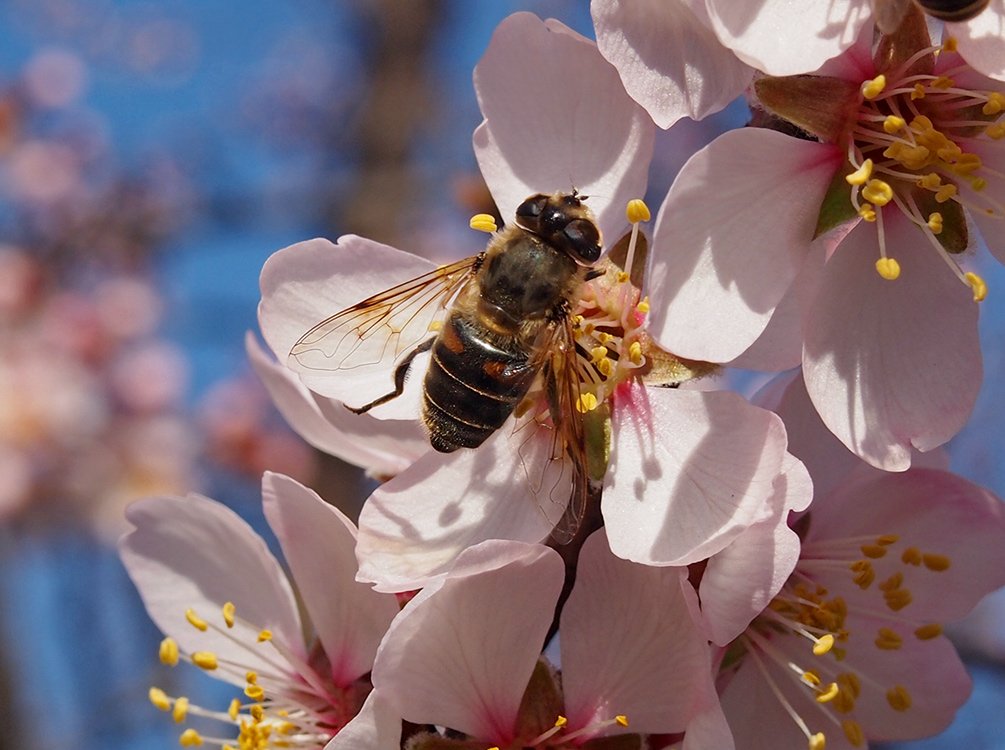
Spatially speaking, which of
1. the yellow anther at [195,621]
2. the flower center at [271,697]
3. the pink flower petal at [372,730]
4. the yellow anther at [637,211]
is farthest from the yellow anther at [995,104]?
the yellow anther at [195,621]

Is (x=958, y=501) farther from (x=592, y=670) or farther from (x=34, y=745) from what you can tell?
(x=34, y=745)

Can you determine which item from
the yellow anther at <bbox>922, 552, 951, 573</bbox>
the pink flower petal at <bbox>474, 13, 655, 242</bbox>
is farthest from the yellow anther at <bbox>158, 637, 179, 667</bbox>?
the yellow anther at <bbox>922, 552, 951, 573</bbox>

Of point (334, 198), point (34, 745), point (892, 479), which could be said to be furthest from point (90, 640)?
point (892, 479)

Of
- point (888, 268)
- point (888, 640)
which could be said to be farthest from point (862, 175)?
point (888, 640)

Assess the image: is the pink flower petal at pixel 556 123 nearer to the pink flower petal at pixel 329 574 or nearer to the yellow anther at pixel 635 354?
the yellow anther at pixel 635 354

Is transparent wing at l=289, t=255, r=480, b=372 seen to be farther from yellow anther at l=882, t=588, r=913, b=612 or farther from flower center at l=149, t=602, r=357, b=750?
yellow anther at l=882, t=588, r=913, b=612
